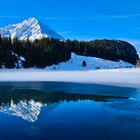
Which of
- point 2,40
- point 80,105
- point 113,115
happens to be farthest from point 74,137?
point 2,40

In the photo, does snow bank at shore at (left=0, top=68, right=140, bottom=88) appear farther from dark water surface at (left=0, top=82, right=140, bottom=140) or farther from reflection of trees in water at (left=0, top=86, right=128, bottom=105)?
dark water surface at (left=0, top=82, right=140, bottom=140)

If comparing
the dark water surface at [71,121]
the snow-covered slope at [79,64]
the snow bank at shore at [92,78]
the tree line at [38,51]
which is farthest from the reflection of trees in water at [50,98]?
the snow-covered slope at [79,64]

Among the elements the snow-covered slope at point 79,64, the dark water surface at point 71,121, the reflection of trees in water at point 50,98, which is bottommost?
the dark water surface at point 71,121

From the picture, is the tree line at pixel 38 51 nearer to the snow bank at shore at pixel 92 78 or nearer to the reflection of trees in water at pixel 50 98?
the snow bank at shore at pixel 92 78

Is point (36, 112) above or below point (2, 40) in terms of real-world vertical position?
below

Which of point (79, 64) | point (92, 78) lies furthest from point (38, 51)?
point (92, 78)

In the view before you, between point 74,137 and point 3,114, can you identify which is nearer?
point 74,137

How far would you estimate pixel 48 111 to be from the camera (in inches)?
751

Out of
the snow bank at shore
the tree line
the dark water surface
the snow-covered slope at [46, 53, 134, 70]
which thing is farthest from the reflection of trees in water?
the snow-covered slope at [46, 53, 134, 70]

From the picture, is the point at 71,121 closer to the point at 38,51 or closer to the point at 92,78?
the point at 92,78

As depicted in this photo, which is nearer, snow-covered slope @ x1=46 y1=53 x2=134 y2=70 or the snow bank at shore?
the snow bank at shore

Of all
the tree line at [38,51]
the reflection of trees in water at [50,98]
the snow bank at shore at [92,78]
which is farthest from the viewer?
the tree line at [38,51]

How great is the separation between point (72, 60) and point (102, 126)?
4655 inches

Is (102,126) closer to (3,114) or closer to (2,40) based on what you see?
(3,114)
